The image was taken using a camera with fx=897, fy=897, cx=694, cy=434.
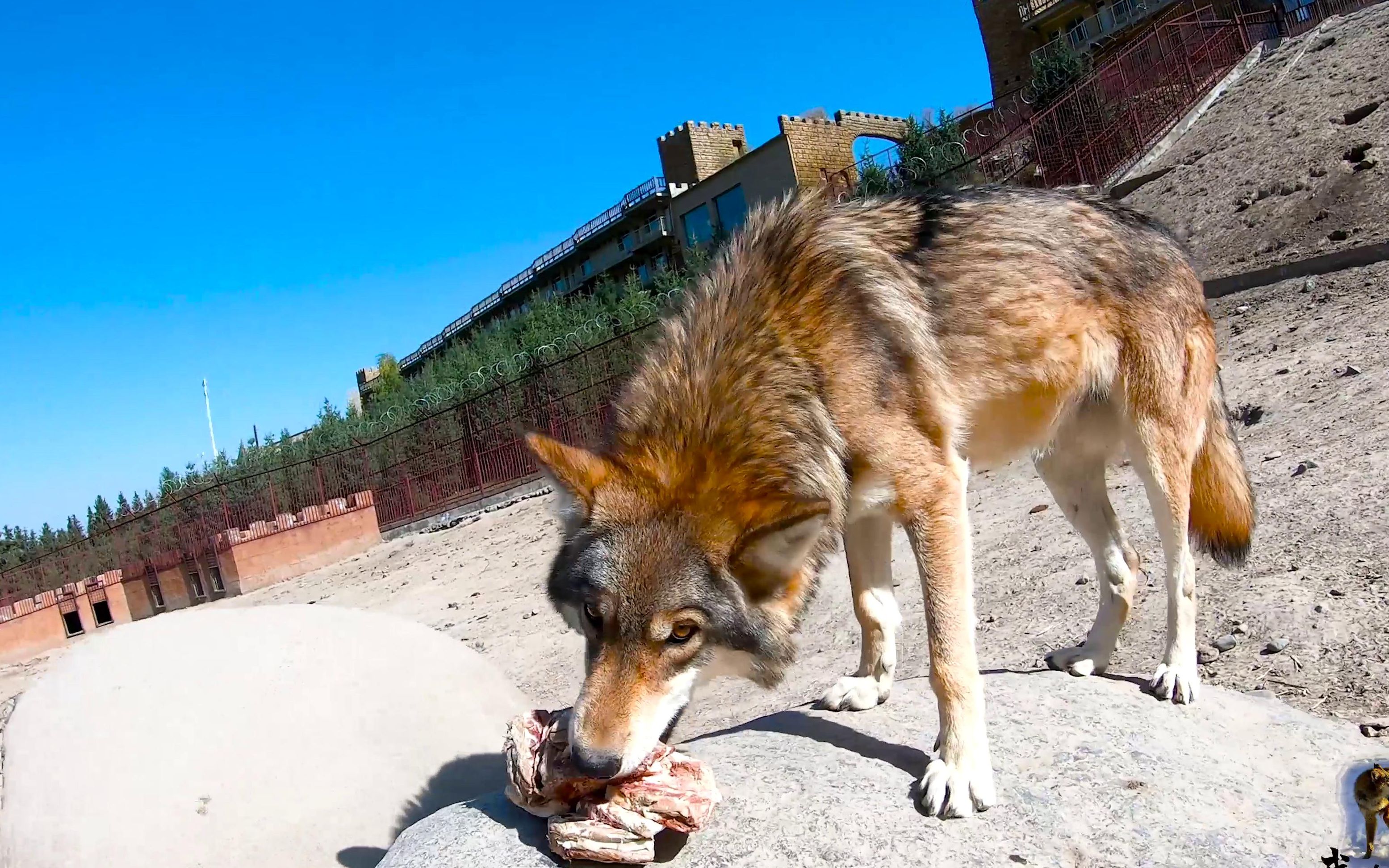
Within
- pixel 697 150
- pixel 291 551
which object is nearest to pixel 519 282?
pixel 697 150

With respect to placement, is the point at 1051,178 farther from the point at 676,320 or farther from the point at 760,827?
the point at 760,827

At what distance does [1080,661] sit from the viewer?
425 centimetres

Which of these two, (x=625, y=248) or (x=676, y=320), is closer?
(x=676, y=320)

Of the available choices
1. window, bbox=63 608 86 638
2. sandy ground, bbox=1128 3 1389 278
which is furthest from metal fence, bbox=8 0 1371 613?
sandy ground, bbox=1128 3 1389 278

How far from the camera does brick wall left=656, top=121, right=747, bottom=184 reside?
1938 inches

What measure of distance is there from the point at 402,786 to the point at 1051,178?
61.8 ft

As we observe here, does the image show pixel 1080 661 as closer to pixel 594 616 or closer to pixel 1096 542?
pixel 1096 542

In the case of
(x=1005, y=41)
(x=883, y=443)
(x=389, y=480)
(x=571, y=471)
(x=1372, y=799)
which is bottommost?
(x=1372, y=799)

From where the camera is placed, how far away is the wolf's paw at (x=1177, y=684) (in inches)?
148

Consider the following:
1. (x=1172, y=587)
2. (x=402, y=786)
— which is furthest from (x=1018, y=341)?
(x=402, y=786)

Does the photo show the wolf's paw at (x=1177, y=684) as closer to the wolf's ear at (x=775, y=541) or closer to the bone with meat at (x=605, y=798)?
the wolf's ear at (x=775, y=541)

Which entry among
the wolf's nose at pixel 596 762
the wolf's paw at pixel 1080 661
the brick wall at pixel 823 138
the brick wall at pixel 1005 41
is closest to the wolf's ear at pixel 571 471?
the wolf's nose at pixel 596 762

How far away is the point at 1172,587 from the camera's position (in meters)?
4.03

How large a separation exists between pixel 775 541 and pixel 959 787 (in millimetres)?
998
